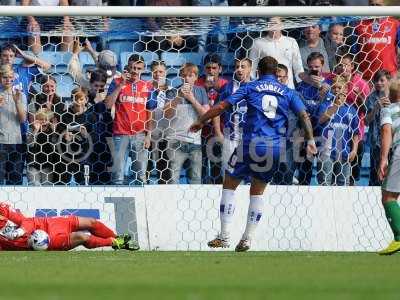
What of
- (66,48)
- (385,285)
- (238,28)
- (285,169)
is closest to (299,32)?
(238,28)

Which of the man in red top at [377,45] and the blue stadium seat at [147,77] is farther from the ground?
the man in red top at [377,45]

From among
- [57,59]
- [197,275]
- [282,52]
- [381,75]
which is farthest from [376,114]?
[197,275]

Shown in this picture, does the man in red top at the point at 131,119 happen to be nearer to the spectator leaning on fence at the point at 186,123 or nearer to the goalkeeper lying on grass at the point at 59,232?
the spectator leaning on fence at the point at 186,123

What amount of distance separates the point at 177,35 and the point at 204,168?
1.68 meters

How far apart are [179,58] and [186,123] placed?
770 millimetres

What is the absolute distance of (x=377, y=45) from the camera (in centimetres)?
1461

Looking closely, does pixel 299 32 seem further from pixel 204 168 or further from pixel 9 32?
pixel 9 32

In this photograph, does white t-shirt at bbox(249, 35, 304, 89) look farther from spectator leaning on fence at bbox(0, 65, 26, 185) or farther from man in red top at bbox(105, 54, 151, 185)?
spectator leaning on fence at bbox(0, 65, 26, 185)

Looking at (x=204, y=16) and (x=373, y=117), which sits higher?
(x=204, y=16)

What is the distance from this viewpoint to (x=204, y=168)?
14109mm

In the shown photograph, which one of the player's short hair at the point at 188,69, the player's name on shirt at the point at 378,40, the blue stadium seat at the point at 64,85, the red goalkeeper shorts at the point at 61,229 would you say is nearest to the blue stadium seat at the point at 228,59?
the player's short hair at the point at 188,69

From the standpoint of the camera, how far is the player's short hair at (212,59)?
46.8ft

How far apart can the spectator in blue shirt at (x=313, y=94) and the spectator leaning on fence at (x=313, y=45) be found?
48mm

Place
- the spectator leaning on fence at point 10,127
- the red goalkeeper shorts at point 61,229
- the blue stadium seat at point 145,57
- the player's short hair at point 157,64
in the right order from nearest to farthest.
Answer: the red goalkeeper shorts at point 61,229, the spectator leaning on fence at point 10,127, the player's short hair at point 157,64, the blue stadium seat at point 145,57
